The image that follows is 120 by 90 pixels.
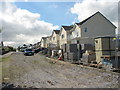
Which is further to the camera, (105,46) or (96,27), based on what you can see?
(96,27)

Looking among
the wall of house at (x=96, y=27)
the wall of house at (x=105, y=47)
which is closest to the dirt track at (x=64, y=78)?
the wall of house at (x=105, y=47)

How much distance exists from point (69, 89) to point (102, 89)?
1558 millimetres

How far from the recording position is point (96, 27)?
117 ft

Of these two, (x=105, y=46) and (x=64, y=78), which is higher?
(x=105, y=46)

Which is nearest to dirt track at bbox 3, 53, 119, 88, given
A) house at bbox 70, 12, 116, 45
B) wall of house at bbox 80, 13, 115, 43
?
house at bbox 70, 12, 116, 45

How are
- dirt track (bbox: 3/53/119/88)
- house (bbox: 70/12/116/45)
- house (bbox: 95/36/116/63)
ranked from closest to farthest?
1. dirt track (bbox: 3/53/119/88)
2. house (bbox: 95/36/116/63)
3. house (bbox: 70/12/116/45)

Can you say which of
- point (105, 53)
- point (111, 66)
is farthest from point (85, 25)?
point (111, 66)

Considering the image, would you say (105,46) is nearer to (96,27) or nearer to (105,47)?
(105,47)

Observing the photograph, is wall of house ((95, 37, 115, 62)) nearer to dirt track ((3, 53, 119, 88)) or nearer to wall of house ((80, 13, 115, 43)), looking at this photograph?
dirt track ((3, 53, 119, 88))

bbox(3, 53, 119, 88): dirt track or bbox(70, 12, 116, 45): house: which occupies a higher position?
bbox(70, 12, 116, 45): house

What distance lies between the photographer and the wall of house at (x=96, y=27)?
35031 mm

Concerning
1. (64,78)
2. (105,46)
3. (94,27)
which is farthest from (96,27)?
(64,78)

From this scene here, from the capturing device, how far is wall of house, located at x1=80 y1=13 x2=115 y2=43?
115 ft

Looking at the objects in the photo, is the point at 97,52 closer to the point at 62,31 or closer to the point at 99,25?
the point at 99,25
